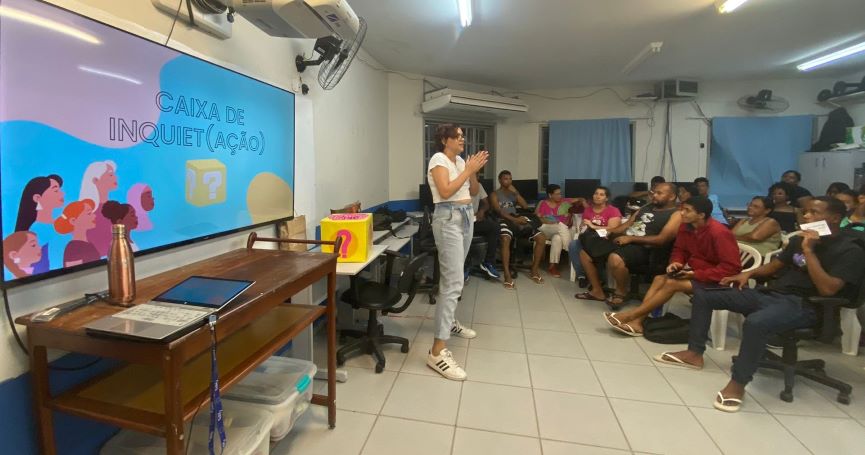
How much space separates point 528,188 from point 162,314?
5.45 meters

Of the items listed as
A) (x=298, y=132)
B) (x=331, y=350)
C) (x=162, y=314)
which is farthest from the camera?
(x=298, y=132)

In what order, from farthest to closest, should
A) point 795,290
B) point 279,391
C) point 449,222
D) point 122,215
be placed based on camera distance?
point 449,222 → point 795,290 → point 279,391 → point 122,215

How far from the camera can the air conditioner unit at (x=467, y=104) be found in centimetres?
518

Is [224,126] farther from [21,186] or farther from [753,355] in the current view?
[753,355]

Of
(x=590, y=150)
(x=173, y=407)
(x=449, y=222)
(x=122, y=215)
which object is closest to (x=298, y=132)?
(x=449, y=222)

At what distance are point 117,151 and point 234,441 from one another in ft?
3.60

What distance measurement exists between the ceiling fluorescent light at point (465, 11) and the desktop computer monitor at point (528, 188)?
113 inches

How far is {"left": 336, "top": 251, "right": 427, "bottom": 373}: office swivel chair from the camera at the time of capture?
8.46 ft

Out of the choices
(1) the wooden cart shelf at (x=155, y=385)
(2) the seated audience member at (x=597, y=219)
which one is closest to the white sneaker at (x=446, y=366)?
(1) the wooden cart shelf at (x=155, y=385)

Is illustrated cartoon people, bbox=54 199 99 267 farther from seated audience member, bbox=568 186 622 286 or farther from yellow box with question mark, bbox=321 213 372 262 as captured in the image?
seated audience member, bbox=568 186 622 286

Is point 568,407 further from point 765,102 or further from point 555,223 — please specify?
point 765,102

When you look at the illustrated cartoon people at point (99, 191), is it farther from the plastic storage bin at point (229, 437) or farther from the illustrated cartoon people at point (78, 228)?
the plastic storage bin at point (229, 437)

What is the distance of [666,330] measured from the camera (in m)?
3.13

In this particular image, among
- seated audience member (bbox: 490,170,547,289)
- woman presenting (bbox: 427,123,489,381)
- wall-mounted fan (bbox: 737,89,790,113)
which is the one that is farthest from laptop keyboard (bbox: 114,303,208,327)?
wall-mounted fan (bbox: 737,89,790,113)
